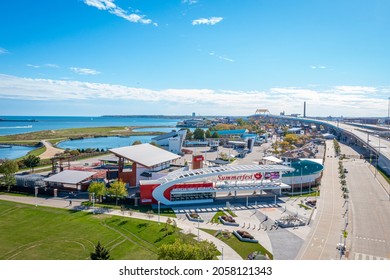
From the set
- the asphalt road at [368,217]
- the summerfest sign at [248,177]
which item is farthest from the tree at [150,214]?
the asphalt road at [368,217]

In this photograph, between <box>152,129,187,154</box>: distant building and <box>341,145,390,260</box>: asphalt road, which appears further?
<box>152,129,187,154</box>: distant building

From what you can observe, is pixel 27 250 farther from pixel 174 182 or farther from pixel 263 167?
pixel 263 167

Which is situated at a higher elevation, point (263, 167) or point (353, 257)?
point (263, 167)

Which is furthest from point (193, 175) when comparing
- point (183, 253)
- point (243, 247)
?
point (183, 253)

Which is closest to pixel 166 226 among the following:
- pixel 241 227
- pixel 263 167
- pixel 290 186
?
pixel 241 227

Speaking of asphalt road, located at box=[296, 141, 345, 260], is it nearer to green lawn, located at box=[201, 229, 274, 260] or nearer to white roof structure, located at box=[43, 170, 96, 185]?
green lawn, located at box=[201, 229, 274, 260]

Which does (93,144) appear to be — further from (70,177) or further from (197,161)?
(197,161)

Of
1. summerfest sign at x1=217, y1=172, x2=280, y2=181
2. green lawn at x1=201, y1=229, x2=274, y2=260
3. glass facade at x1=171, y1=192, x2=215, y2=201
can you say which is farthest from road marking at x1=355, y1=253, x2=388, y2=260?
glass facade at x1=171, y1=192, x2=215, y2=201
